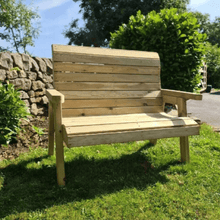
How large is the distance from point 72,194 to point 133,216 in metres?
0.59

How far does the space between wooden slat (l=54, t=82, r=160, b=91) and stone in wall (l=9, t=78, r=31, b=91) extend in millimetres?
1931

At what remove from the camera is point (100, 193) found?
2.17m

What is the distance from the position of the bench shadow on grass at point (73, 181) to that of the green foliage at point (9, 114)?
0.49 metres

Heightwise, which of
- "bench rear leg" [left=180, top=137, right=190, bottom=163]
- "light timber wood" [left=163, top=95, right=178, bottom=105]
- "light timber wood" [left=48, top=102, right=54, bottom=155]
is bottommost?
"bench rear leg" [left=180, top=137, right=190, bottom=163]

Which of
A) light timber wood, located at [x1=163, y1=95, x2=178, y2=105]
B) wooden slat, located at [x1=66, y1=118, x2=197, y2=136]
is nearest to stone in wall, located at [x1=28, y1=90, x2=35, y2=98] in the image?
light timber wood, located at [x1=163, y1=95, x2=178, y2=105]

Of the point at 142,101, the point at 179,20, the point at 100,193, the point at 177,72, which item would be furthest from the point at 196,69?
the point at 100,193

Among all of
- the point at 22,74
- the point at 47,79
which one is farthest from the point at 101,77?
the point at 47,79

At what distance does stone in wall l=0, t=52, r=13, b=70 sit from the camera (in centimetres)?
398

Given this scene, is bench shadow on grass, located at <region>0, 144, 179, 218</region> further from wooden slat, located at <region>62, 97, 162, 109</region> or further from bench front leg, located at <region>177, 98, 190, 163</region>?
wooden slat, located at <region>62, 97, 162, 109</region>

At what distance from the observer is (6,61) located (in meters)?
4.05

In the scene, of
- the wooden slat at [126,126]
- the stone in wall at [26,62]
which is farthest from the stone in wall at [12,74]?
the wooden slat at [126,126]

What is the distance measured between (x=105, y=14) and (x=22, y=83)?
1263 cm

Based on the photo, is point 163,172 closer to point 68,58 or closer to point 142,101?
point 142,101

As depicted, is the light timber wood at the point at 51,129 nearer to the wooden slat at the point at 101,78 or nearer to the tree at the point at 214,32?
the wooden slat at the point at 101,78
